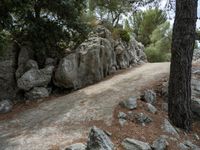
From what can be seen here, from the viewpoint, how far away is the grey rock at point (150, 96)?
875cm

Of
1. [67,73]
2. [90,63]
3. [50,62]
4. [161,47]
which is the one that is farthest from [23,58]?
[161,47]

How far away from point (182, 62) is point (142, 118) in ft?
5.38

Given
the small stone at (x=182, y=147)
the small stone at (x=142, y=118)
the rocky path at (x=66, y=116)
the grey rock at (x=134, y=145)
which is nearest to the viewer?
the grey rock at (x=134, y=145)

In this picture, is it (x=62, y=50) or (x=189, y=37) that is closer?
(x=189, y=37)

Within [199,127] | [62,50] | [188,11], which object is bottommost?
[199,127]

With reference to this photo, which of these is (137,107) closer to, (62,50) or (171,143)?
(171,143)

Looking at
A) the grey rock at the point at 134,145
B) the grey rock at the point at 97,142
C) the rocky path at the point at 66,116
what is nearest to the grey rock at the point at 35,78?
the rocky path at the point at 66,116

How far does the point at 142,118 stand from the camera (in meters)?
7.66

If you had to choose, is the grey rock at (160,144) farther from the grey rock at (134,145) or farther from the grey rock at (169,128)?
the grey rock at (169,128)

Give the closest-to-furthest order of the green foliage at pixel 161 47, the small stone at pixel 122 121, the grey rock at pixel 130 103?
the small stone at pixel 122 121, the grey rock at pixel 130 103, the green foliage at pixel 161 47

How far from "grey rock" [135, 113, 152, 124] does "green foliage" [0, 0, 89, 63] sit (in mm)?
4397

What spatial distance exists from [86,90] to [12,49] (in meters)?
2.86

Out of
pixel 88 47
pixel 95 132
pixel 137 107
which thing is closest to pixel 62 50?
pixel 88 47

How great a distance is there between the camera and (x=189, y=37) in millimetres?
7477
